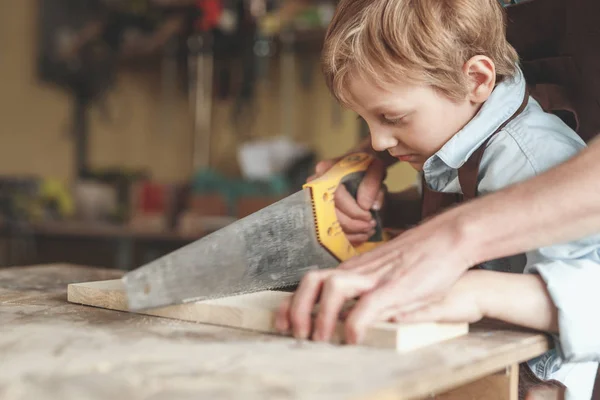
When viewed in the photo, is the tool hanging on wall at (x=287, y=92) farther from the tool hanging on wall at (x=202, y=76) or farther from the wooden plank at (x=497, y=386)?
the wooden plank at (x=497, y=386)

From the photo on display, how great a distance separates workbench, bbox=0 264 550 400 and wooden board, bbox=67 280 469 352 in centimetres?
2

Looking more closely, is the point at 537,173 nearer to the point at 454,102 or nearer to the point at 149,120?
the point at 454,102

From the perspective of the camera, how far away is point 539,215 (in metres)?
0.86

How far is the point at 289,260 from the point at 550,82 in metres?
0.53

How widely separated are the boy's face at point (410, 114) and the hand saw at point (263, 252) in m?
0.12

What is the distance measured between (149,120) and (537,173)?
12.3ft

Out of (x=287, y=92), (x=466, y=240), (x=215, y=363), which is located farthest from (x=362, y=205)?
(x=287, y=92)

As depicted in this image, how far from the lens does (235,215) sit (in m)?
3.23

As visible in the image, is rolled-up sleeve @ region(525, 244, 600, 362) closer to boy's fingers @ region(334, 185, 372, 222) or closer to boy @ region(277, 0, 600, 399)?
boy @ region(277, 0, 600, 399)

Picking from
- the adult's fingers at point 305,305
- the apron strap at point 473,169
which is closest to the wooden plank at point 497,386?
the adult's fingers at point 305,305

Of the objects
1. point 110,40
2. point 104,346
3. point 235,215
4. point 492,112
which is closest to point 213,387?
point 104,346

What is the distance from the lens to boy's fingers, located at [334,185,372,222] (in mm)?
1186

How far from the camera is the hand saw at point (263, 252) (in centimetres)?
87

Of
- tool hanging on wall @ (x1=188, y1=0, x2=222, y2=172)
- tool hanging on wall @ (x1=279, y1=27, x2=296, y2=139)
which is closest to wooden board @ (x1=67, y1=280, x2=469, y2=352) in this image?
tool hanging on wall @ (x1=188, y1=0, x2=222, y2=172)
